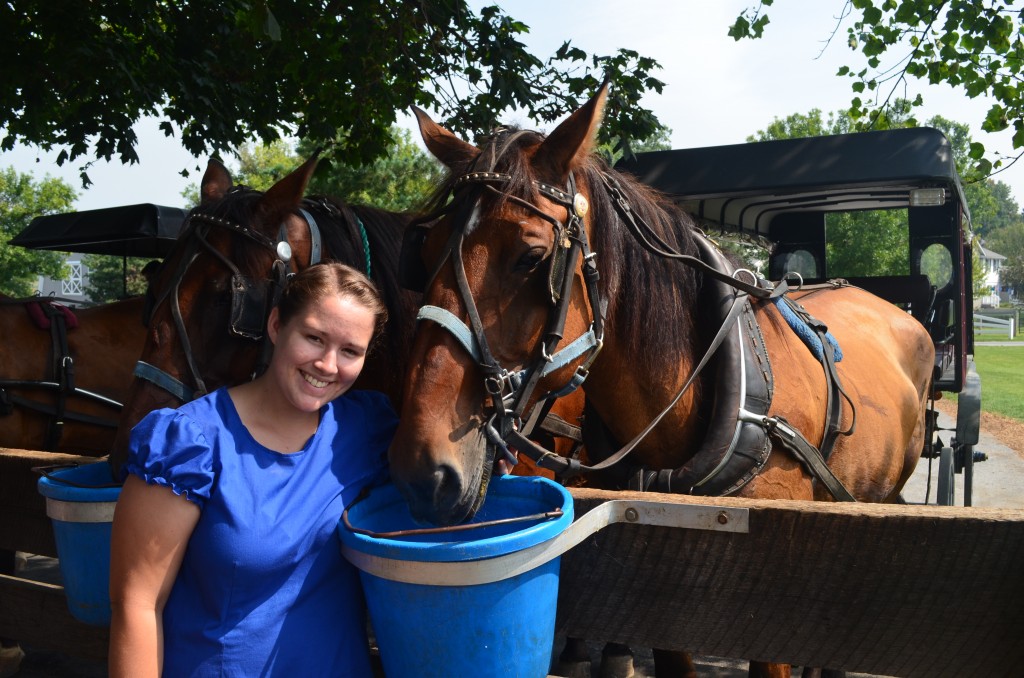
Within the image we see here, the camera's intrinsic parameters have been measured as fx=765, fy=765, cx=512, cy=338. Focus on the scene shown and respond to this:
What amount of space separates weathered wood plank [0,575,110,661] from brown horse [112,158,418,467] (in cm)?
63

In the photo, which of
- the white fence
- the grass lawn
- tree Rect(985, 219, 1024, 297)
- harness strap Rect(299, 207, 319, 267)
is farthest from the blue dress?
tree Rect(985, 219, 1024, 297)

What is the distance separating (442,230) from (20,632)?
192cm

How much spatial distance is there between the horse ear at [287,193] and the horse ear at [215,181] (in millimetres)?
423

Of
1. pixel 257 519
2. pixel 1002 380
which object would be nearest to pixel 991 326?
pixel 1002 380

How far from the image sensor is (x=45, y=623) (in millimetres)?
2377

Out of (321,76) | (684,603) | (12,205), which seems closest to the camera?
(684,603)

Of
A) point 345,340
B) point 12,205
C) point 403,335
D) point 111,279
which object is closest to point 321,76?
point 403,335

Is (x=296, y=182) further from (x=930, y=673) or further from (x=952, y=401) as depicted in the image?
(x=952, y=401)

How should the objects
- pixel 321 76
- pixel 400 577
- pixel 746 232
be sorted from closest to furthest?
pixel 400 577 < pixel 746 232 < pixel 321 76

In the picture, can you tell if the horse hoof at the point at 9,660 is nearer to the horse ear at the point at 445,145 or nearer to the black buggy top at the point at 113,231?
the horse ear at the point at 445,145

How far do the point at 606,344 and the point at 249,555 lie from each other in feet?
3.72

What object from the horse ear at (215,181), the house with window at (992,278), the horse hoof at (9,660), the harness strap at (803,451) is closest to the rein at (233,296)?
the horse ear at (215,181)

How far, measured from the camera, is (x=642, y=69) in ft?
21.1

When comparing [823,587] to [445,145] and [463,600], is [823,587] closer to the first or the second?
[463,600]
